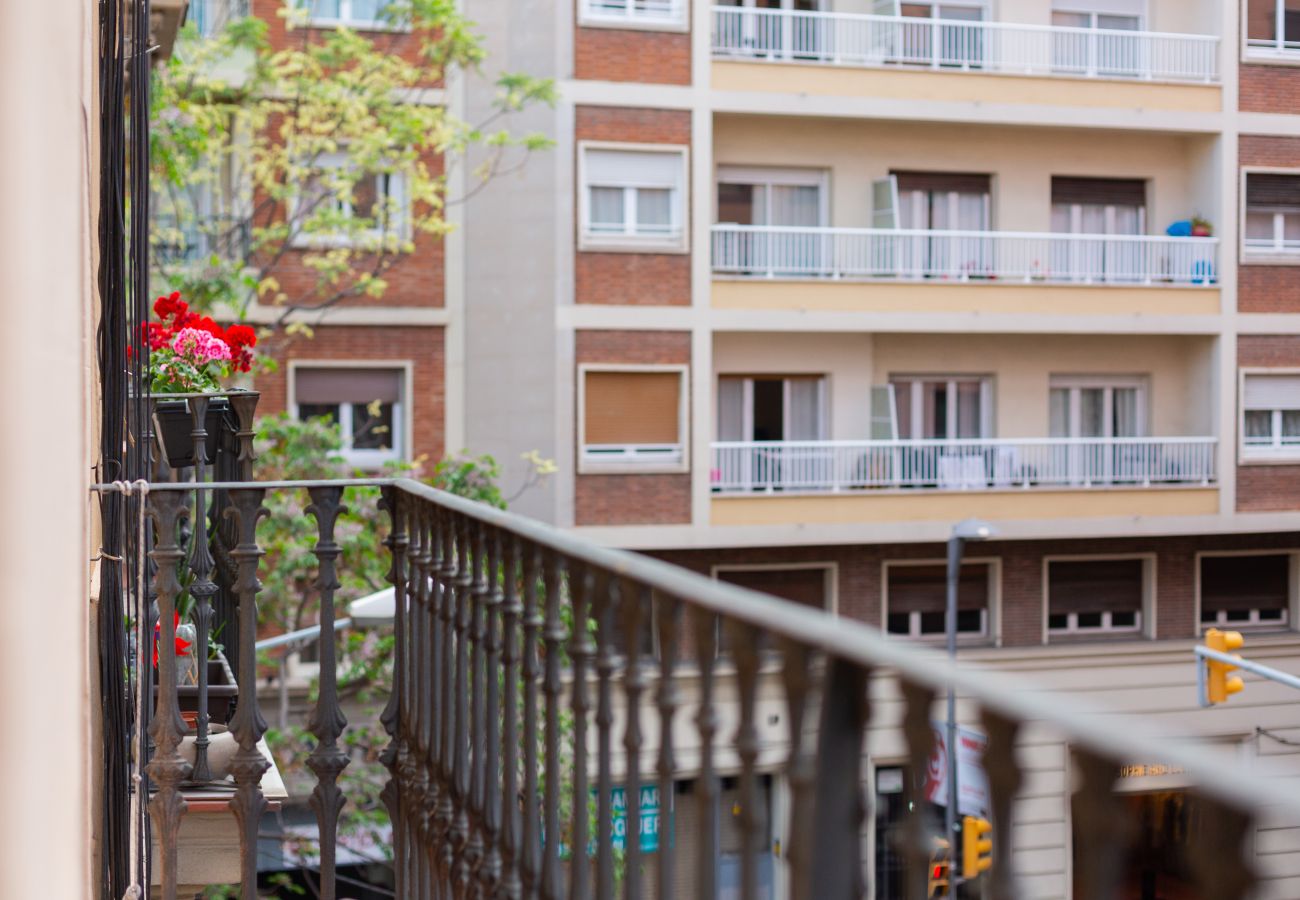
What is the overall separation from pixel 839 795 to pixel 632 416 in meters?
16.5

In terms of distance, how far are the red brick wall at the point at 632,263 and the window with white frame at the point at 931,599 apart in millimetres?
4226

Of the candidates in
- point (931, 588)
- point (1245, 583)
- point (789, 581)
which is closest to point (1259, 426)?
point (1245, 583)

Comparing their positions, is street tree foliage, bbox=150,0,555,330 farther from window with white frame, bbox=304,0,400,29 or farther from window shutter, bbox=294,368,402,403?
window shutter, bbox=294,368,402,403

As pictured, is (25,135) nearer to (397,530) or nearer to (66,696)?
(66,696)

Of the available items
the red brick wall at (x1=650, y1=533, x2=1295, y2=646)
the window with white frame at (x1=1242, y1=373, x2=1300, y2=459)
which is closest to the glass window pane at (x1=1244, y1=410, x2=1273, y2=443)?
the window with white frame at (x1=1242, y1=373, x2=1300, y2=459)

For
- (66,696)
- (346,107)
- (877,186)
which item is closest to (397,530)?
(66,696)

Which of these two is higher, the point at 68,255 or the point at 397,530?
the point at 68,255

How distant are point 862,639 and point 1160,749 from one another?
1.20 ft

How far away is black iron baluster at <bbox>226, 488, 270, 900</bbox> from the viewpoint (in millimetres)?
3266

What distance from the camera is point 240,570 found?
330 centimetres

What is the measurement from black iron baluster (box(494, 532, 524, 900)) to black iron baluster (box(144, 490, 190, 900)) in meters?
0.96

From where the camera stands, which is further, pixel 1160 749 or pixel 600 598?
pixel 600 598

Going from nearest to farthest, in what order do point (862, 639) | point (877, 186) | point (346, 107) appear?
point (862, 639)
point (346, 107)
point (877, 186)

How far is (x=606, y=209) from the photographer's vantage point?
1762 cm
